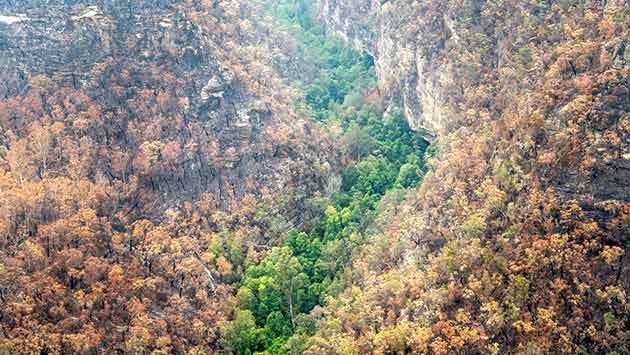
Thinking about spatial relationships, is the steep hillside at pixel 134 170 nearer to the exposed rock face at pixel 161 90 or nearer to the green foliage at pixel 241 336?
the exposed rock face at pixel 161 90

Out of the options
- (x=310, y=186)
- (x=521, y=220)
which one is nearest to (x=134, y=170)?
(x=310, y=186)

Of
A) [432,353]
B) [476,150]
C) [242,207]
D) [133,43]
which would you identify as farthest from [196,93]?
[432,353]

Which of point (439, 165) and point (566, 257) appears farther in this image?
point (439, 165)

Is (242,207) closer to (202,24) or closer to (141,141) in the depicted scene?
(141,141)

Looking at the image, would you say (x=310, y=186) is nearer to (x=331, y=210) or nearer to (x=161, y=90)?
(x=331, y=210)

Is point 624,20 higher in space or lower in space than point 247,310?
higher

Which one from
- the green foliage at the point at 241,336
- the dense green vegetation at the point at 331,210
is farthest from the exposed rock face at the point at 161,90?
the green foliage at the point at 241,336
